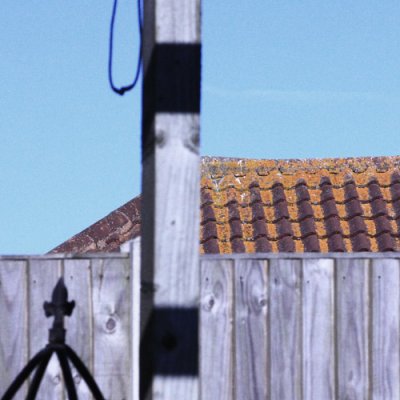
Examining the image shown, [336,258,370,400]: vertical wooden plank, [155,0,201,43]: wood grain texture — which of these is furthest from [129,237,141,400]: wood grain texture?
[155,0,201,43]: wood grain texture

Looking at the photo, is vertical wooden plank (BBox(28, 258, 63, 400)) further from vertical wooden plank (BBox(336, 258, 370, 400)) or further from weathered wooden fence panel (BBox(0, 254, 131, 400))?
vertical wooden plank (BBox(336, 258, 370, 400))

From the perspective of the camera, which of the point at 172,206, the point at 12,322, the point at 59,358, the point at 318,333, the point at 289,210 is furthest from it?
the point at 289,210

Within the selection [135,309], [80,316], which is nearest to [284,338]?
[135,309]

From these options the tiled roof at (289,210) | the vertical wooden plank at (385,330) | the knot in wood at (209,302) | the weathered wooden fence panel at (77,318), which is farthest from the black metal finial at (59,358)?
the tiled roof at (289,210)

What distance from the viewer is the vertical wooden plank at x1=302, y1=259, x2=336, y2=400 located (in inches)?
155

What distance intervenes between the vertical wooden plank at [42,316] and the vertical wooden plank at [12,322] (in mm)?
30

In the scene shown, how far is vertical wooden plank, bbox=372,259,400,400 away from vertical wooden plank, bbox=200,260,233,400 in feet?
2.07

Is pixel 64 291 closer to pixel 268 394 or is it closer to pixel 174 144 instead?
pixel 174 144

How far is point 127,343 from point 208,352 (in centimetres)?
34

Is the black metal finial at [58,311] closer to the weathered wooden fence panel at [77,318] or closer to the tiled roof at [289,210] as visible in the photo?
the weathered wooden fence panel at [77,318]

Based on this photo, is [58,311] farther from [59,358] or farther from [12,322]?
[12,322]

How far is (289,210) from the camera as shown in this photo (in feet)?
26.0

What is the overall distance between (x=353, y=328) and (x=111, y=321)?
40.7 inches

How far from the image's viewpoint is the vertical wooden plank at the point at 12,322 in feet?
12.5
